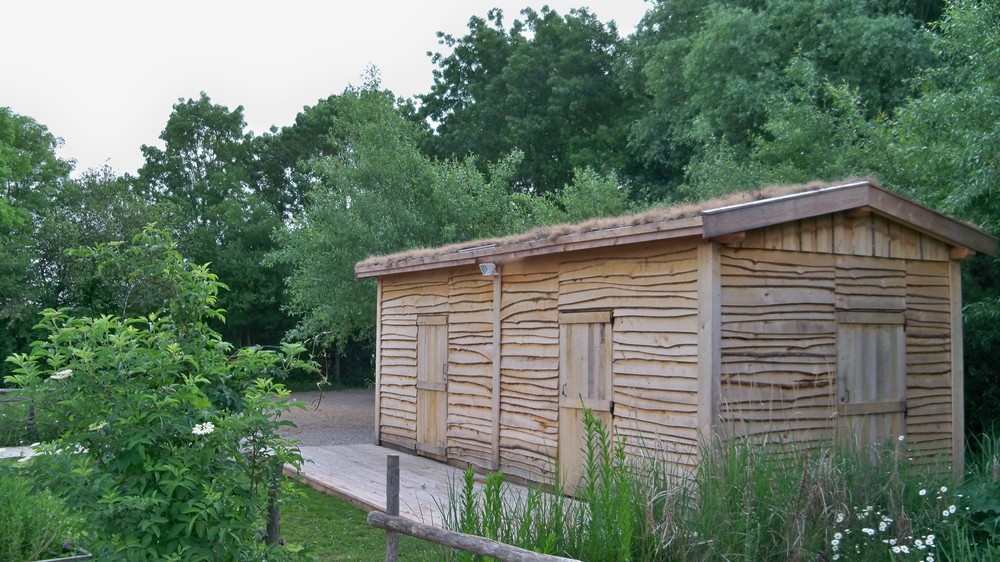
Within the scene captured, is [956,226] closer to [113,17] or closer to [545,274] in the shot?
[545,274]

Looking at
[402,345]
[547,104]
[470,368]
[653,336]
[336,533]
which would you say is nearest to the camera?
[336,533]

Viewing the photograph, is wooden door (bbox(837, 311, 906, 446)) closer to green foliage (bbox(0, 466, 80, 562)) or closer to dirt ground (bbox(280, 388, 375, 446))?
green foliage (bbox(0, 466, 80, 562))

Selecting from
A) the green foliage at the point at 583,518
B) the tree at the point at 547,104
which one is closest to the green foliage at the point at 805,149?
the green foliage at the point at 583,518

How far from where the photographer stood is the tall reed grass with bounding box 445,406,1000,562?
14.5ft

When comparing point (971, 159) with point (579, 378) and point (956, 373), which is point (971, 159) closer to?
point (956, 373)

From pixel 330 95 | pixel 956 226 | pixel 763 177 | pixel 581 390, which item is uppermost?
pixel 330 95

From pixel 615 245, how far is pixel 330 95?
82.8 ft

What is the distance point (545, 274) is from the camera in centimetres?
910

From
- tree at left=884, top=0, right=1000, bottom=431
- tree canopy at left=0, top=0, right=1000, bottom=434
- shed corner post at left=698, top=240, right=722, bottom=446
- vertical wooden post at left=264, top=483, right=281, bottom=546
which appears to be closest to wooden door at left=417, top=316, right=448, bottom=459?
tree canopy at left=0, top=0, right=1000, bottom=434

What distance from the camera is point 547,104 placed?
27.0 metres

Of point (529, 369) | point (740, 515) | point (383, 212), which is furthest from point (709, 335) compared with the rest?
point (383, 212)

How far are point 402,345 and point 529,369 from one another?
3.22m

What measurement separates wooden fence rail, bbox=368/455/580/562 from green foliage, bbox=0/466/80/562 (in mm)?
1862

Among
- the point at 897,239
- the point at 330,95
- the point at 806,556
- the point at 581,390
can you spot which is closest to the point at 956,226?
the point at 897,239
